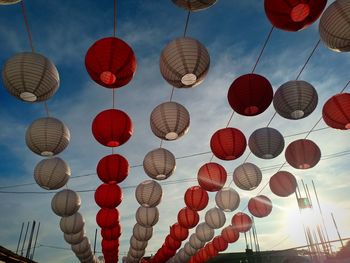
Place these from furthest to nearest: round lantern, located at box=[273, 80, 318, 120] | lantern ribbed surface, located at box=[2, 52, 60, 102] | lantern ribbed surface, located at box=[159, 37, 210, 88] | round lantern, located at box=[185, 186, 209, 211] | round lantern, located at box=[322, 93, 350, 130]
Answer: round lantern, located at box=[185, 186, 209, 211], round lantern, located at box=[273, 80, 318, 120], round lantern, located at box=[322, 93, 350, 130], lantern ribbed surface, located at box=[2, 52, 60, 102], lantern ribbed surface, located at box=[159, 37, 210, 88]

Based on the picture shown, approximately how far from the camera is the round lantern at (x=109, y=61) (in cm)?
418

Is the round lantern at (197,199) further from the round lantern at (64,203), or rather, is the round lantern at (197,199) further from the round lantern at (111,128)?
the round lantern at (111,128)

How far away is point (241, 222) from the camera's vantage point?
37.7 ft

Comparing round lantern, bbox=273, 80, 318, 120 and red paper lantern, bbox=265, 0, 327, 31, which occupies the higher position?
round lantern, bbox=273, 80, 318, 120

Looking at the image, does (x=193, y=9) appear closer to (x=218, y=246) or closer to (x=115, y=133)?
(x=115, y=133)

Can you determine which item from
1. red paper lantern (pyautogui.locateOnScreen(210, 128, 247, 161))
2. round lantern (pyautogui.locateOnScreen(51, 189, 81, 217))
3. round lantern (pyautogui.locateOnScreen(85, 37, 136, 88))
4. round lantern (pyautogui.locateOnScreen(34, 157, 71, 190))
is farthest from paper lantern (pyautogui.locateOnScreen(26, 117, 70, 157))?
round lantern (pyautogui.locateOnScreen(51, 189, 81, 217))

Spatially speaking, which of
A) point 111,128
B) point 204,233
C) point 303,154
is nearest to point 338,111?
point 303,154

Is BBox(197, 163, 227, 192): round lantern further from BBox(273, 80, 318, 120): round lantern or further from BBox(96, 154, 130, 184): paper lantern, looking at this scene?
BBox(273, 80, 318, 120): round lantern

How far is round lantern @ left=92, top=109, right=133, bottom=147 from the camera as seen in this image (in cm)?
537

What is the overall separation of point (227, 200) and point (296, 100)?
4.51 meters

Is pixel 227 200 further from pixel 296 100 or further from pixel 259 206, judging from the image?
pixel 296 100

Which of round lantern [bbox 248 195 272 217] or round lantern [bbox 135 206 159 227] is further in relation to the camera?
round lantern [bbox 135 206 159 227]

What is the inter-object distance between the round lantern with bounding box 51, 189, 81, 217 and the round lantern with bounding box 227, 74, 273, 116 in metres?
6.35

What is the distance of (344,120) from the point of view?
5352 mm
